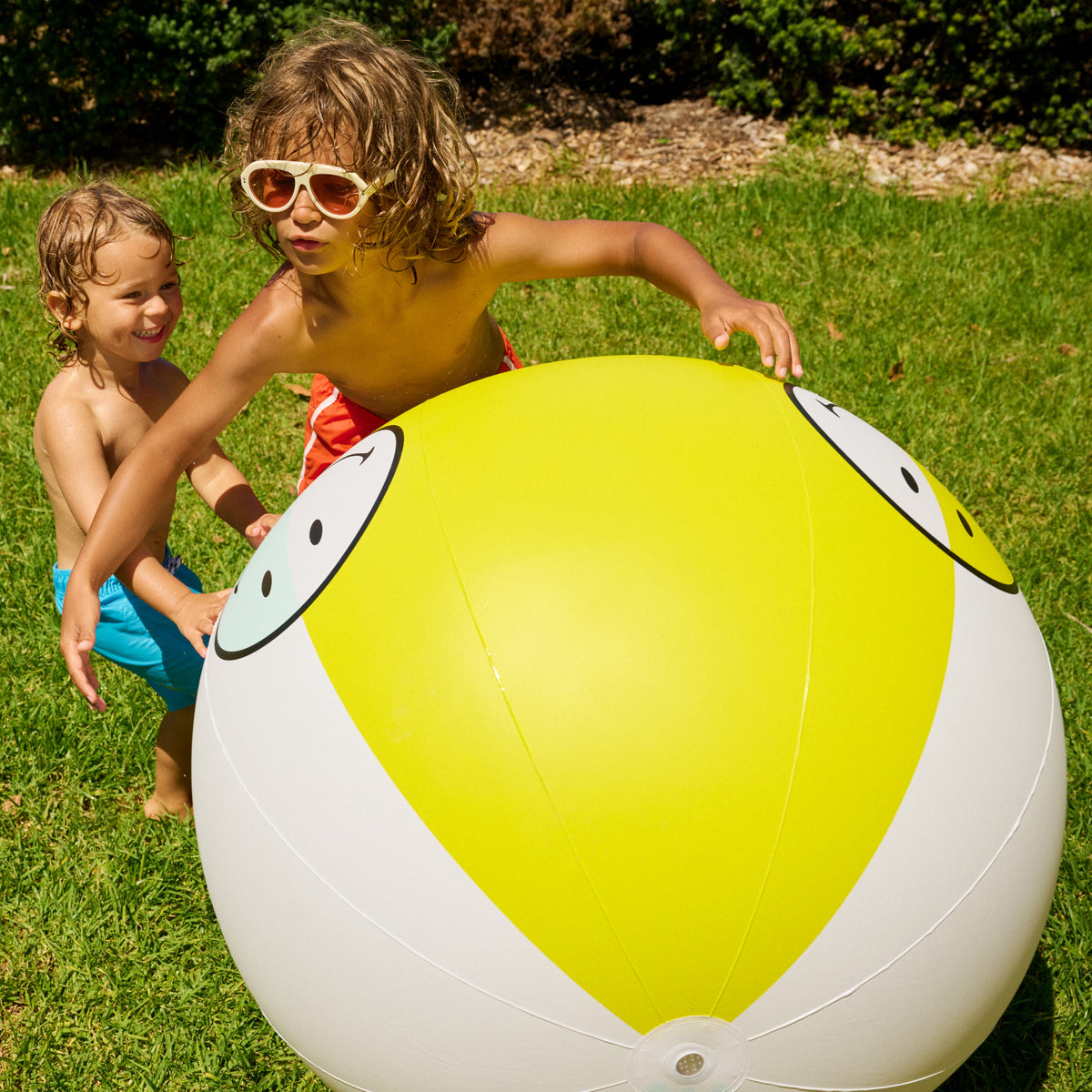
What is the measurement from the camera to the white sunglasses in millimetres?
2760

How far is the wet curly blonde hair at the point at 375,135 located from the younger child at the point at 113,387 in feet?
1.09

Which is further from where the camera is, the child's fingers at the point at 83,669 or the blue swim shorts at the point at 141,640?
the blue swim shorts at the point at 141,640

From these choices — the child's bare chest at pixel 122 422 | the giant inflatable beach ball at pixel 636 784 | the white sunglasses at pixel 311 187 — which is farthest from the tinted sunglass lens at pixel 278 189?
the giant inflatable beach ball at pixel 636 784

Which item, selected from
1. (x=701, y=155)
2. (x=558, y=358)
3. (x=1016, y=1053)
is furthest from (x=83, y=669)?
(x=701, y=155)

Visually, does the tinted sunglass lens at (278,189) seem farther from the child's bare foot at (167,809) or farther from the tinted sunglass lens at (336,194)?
the child's bare foot at (167,809)

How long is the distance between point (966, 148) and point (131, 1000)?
7842mm

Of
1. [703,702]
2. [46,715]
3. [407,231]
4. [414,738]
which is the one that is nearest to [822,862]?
[703,702]

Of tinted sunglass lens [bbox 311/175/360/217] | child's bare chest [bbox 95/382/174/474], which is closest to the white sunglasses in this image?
tinted sunglass lens [bbox 311/175/360/217]

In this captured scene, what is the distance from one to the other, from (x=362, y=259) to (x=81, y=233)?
2.54 feet

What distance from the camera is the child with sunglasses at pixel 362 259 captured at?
2779 mm

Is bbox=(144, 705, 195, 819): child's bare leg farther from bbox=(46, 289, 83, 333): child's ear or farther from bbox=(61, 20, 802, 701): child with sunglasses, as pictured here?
bbox=(46, 289, 83, 333): child's ear

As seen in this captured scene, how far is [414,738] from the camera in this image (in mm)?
1944

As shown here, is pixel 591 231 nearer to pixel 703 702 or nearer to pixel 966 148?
pixel 703 702

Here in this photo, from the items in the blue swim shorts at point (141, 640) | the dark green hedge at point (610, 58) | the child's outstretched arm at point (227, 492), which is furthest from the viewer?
the dark green hedge at point (610, 58)
